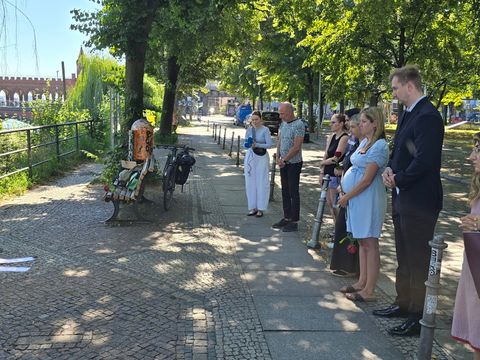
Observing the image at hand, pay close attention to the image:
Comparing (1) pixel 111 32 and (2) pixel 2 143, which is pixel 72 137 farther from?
(1) pixel 111 32

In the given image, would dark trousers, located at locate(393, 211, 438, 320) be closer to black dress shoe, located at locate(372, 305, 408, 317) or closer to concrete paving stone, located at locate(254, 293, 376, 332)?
black dress shoe, located at locate(372, 305, 408, 317)

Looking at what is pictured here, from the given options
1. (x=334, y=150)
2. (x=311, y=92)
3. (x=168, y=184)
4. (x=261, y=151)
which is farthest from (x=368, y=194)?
(x=311, y=92)

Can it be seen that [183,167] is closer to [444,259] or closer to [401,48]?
[444,259]

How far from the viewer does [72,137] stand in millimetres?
15242

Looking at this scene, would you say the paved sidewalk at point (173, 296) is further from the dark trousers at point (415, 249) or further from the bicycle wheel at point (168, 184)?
the bicycle wheel at point (168, 184)

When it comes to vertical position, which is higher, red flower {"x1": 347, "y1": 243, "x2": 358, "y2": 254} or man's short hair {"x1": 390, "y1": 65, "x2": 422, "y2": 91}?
man's short hair {"x1": 390, "y1": 65, "x2": 422, "y2": 91}

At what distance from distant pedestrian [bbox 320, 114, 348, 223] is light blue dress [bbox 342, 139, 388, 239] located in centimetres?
173

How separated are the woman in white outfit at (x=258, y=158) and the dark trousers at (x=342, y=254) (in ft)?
9.69

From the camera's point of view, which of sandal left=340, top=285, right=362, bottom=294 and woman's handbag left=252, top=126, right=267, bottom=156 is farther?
woman's handbag left=252, top=126, right=267, bottom=156

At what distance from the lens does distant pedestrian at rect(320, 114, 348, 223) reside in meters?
6.55

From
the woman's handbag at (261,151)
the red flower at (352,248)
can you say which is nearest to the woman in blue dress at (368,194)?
the red flower at (352,248)

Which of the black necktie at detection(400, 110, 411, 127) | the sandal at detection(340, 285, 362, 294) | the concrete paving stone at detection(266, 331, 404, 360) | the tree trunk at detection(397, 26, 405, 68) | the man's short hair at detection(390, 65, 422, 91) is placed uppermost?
the tree trunk at detection(397, 26, 405, 68)

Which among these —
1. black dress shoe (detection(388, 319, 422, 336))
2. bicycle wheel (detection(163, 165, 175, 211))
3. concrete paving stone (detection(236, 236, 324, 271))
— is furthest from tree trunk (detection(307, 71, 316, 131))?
black dress shoe (detection(388, 319, 422, 336))

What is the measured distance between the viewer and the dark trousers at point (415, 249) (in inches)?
156
